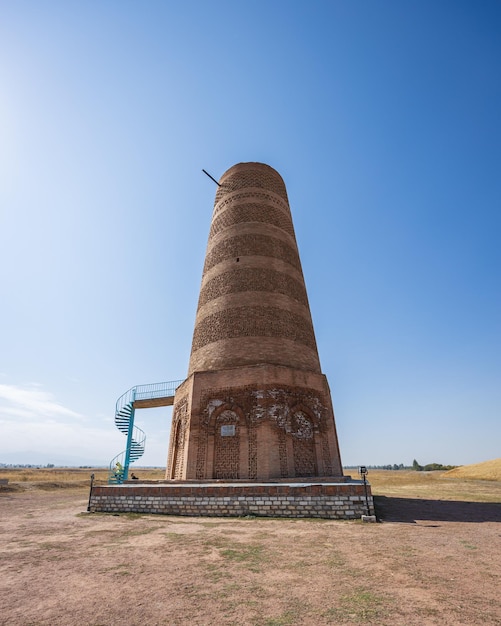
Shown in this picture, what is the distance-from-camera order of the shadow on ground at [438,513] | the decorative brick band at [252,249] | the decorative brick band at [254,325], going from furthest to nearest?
1. the decorative brick band at [252,249]
2. the decorative brick band at [254,325]
3. the shadow on ground at [438,513]

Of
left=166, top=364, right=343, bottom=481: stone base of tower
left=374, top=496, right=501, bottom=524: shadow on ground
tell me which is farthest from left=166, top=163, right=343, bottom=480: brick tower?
left=374, top=496, right=501, bottom=524: shadow on ground

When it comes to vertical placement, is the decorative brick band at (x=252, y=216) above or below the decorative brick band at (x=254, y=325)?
above

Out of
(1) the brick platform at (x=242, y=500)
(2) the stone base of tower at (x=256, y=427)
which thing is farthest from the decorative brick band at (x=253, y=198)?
(1) the brick platform at (x=242, y=500)

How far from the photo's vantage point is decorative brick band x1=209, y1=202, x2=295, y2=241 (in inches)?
621

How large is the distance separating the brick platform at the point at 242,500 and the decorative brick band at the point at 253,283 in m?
7.54

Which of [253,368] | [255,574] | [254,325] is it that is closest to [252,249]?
[254,325]

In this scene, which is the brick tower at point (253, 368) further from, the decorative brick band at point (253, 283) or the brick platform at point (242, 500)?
the brick platform at point (242, 500)

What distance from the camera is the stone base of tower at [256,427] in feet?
35.2

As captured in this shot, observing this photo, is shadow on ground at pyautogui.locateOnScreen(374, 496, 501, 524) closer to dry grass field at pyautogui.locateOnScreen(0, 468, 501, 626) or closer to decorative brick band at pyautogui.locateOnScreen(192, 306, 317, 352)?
dry grass field at pyautogui.locateOnScreen(0, 468, 501, 626)

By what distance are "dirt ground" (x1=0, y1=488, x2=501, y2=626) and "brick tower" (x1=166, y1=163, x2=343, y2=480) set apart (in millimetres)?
3805

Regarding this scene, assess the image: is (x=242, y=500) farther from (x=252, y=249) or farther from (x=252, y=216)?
(x=252, y=216)

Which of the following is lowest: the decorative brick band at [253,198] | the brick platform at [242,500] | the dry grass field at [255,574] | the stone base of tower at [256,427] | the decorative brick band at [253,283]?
the dry grass field at [255,574]

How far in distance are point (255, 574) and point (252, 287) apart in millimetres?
10602

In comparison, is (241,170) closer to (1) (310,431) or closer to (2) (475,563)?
(1) (310,431)
